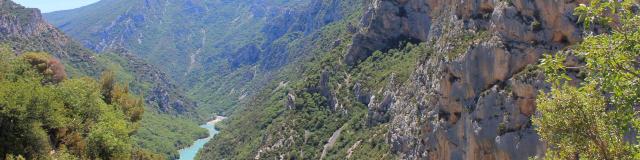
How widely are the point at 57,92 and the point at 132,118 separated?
13389 millimetres

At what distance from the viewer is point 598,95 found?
13.9 metres

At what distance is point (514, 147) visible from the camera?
119 feet

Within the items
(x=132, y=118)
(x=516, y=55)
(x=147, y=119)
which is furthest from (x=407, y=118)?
(x=147, y=119)

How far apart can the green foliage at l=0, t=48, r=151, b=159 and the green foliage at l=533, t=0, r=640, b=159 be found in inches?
782

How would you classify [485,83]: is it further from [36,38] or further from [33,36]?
[36,38]

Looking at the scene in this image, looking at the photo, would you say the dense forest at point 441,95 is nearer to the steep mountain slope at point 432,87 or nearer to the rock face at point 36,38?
the steep mountain slope at point 432,87

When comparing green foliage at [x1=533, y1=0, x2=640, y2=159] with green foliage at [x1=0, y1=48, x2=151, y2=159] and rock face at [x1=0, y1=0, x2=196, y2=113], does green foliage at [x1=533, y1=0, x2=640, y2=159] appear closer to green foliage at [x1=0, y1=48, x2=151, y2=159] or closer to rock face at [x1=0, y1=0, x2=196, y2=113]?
green foliage at [x1=0, y1=48, x2=151, y2=159]

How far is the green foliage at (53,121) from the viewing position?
2567 centimetres

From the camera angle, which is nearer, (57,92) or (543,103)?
(543,103)

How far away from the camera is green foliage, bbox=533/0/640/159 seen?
10781 mm

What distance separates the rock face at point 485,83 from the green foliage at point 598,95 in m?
20.7

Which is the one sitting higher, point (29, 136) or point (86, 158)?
point (29, 136)

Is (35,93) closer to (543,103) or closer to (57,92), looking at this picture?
(57,92)

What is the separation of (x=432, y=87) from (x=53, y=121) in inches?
1227
